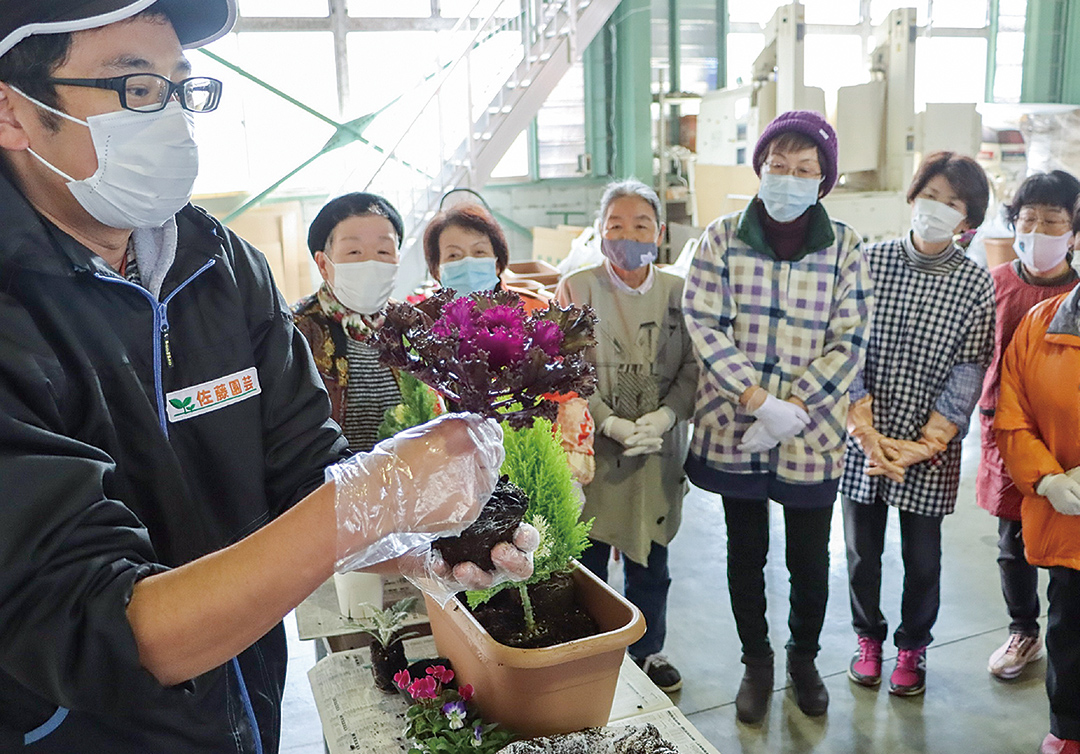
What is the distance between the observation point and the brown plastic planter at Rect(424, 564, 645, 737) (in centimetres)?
133

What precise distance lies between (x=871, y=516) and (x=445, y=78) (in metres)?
4.60

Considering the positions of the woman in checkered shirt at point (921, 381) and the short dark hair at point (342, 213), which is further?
the woman in checkered shirt at point (921, 381)

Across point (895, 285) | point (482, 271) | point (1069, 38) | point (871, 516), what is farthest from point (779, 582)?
point (1069, 38)

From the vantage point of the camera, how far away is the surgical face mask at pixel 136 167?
0.97 m

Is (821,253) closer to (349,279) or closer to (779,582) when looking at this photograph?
(349,279)

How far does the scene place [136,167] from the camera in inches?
39.0

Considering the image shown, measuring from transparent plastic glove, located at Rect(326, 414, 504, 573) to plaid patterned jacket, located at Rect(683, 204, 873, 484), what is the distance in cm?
155

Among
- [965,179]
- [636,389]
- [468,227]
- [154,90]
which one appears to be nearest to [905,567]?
[636,389]

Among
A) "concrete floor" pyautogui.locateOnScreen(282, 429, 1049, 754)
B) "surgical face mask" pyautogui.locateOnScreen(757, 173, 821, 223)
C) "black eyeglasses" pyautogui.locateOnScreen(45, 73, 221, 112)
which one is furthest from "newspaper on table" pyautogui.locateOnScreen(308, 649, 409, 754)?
"surgical face mask" pyautogui.locateOnScreen(757, 173, 821, 223)

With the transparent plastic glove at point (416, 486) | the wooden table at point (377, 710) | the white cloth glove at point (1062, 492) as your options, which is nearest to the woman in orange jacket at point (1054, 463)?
the white cloth glove at point (1062, 492)

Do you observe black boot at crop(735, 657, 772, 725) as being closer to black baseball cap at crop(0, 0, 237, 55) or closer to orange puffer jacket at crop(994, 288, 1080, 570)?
orange puffer jacket at crop(994, 288, 1080, 570)

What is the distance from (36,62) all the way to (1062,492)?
228cm

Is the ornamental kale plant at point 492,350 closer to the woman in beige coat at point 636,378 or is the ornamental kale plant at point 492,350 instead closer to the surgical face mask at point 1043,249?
the woman in beige coat at point 636,378

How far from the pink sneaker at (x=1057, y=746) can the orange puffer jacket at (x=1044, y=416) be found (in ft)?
1.66
